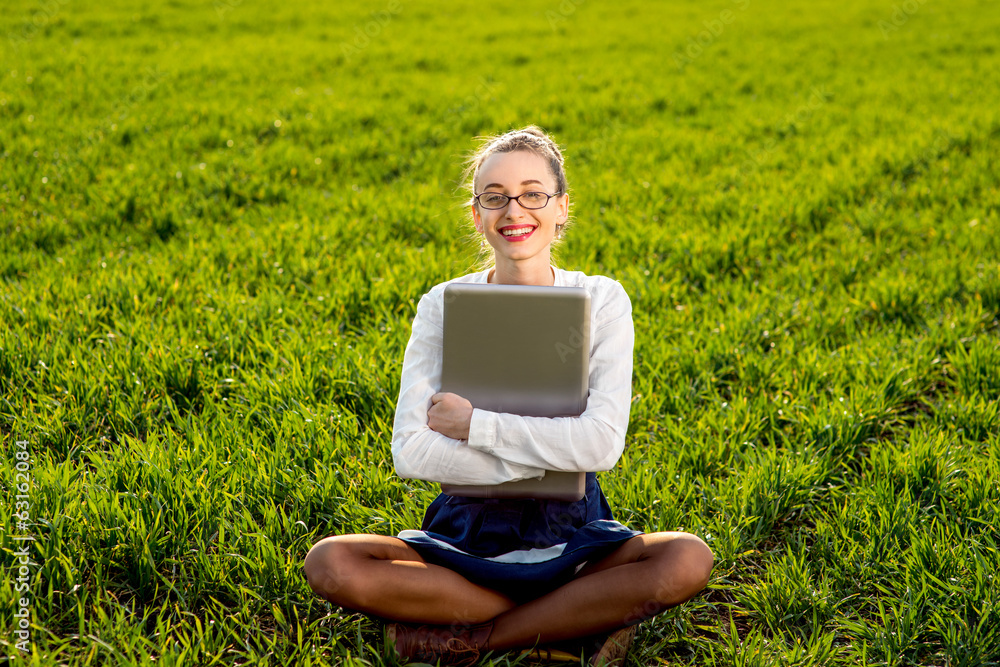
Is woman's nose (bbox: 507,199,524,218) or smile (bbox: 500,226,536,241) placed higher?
woman's nose (bbox: 507,199,524,218)

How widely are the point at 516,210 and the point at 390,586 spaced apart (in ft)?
3.46

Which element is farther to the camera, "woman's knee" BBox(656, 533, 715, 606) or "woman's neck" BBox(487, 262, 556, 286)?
"woman's neck" BBox(487, 262, 556, 286)

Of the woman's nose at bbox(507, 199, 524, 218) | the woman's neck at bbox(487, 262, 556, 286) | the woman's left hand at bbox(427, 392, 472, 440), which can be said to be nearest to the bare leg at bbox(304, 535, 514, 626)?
the woman's left hand at bbox(427, 392, 472, 440)

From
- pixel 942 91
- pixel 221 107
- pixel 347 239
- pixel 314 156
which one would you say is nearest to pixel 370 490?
pixel 347 239

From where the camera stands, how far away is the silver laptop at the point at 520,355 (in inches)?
77.9

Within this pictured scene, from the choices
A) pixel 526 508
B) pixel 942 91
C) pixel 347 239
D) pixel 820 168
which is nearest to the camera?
pixel 526 508

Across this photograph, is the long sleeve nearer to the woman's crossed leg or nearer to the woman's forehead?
the woman's crossed leg

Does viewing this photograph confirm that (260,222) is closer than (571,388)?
No

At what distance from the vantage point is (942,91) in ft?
29.1

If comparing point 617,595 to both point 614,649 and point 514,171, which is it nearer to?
point 614,649

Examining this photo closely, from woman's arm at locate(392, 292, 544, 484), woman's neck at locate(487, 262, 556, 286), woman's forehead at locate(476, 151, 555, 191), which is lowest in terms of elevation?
woman's arm at locate(392, 292, 544, 484)

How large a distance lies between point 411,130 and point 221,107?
197 cm

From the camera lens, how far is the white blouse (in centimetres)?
197

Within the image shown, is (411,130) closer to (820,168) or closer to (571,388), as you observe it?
(820,168)
